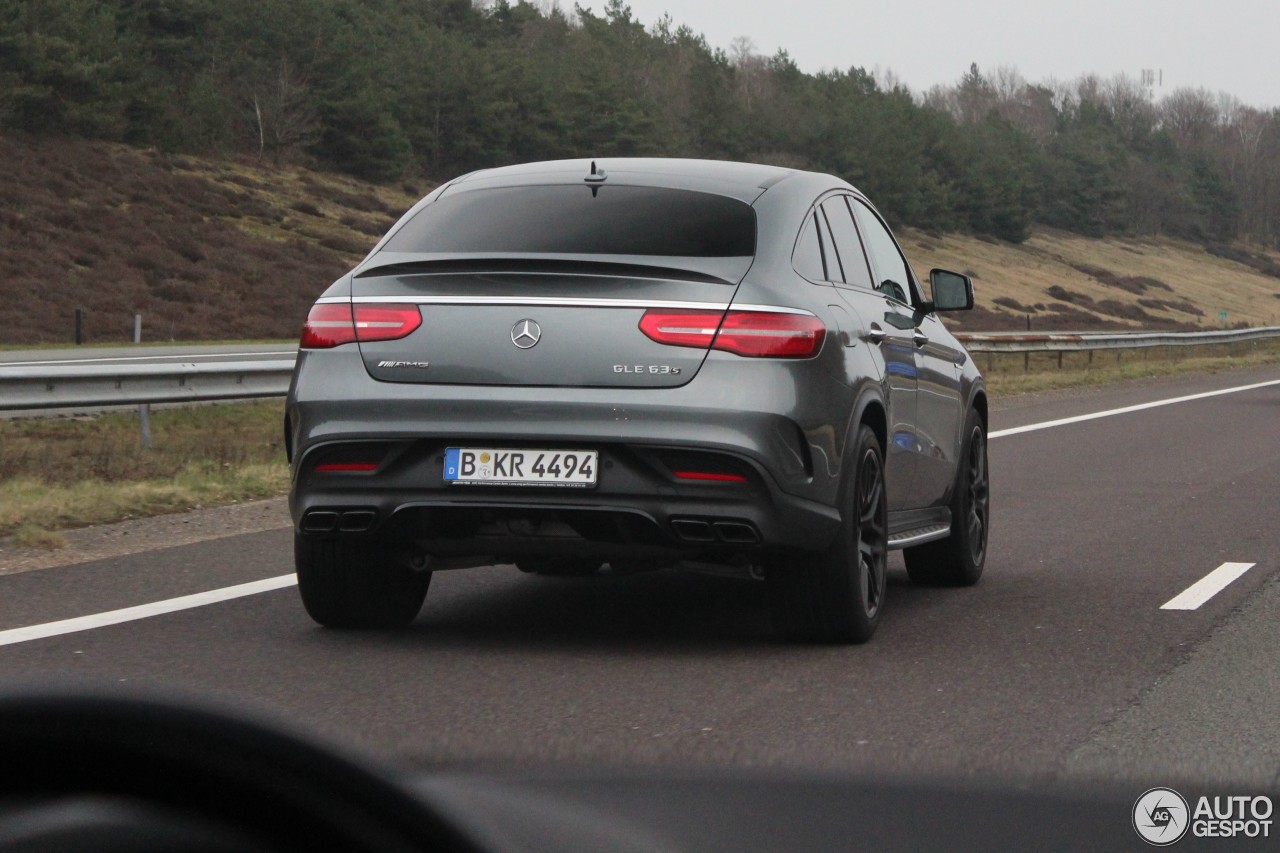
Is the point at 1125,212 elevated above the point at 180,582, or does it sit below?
below

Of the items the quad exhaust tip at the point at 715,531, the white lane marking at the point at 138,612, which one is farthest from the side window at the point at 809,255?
the white lane marking at the point at 138,612

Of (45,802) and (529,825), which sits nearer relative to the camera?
(45,802)

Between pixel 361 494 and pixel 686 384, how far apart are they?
44.0 inches

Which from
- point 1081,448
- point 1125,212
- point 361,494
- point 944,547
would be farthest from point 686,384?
point 1125,212

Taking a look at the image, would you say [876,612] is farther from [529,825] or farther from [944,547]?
[529,825]

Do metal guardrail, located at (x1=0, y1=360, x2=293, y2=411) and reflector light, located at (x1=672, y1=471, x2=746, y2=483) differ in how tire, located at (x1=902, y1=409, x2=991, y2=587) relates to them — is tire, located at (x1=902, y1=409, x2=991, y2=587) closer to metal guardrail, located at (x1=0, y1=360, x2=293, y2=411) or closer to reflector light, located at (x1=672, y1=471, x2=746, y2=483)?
reflector light, located at (x1=672, y1=471, x2=746, y2=483)

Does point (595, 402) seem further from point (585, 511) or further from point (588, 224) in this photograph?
point (588, 224)

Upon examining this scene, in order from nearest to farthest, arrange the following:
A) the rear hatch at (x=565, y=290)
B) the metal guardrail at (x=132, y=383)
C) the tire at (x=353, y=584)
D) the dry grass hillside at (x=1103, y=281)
Answer: 1. the rear hatch at (x=565, y=290)
2. the tire at (x=353, y=584)
3. the metal guardrail at (x=132, y=383)
4. the dry grass hillside at (x=1103, y=281)

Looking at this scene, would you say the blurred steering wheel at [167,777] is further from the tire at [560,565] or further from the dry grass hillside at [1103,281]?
the dry grass hillside at [1103,281]

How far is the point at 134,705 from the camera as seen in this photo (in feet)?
4.25

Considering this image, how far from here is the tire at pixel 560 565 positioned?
6148 mm

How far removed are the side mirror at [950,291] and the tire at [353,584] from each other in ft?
8.94

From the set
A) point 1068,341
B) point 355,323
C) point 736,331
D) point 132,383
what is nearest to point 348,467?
point 355,323

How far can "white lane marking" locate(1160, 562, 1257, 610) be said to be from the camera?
7.41m
